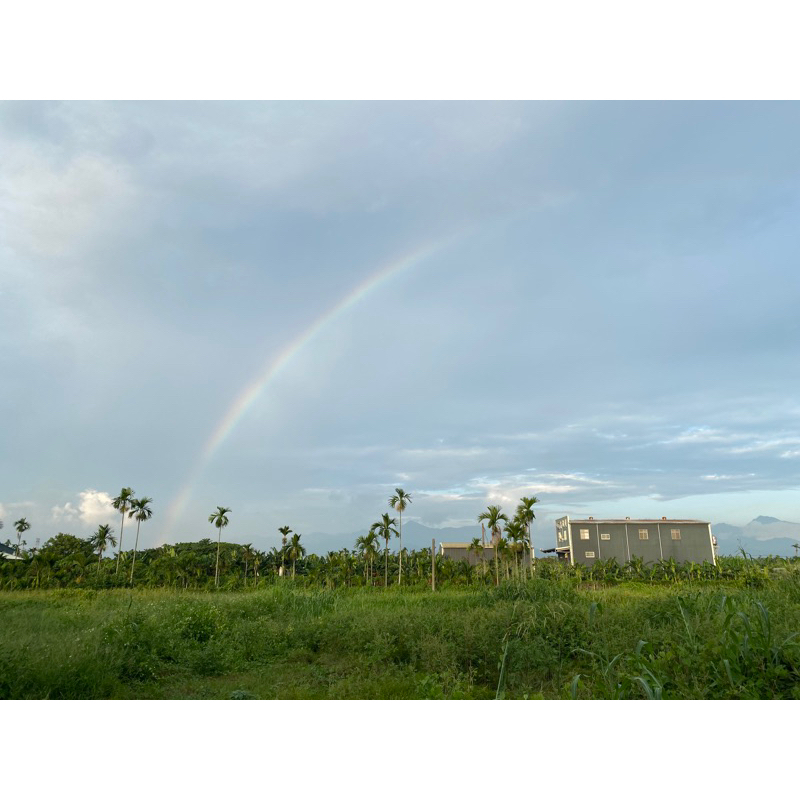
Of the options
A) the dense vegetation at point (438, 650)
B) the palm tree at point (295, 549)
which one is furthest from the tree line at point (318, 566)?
the dense vegetation at point (438, 650)

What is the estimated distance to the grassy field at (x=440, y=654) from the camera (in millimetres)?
4164

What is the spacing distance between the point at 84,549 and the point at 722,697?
50.8 m

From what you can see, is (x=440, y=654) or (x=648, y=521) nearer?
(x=440, y=654)

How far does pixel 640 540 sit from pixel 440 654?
36980mm

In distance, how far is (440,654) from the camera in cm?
693

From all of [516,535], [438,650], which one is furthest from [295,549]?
[438,650]

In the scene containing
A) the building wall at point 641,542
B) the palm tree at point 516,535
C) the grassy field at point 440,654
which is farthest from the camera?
the building wall at point 641,542

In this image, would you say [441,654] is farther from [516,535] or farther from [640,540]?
[640,540]

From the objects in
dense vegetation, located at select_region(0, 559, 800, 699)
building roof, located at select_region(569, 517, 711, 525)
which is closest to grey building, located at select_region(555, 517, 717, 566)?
building roof, located at select_region(569, 517, 711, 525)

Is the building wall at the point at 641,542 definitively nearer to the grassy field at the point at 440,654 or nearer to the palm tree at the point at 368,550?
the palm tree at the point at 368,550

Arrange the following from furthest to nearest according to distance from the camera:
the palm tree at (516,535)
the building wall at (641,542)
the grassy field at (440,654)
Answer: the building wall at (641,542), the palm tree at (516,535), the grassy field at (440,654)

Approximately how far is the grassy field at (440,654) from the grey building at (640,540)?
106ft

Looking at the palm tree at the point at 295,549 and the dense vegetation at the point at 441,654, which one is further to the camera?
the palm tree at the point at 295,549
